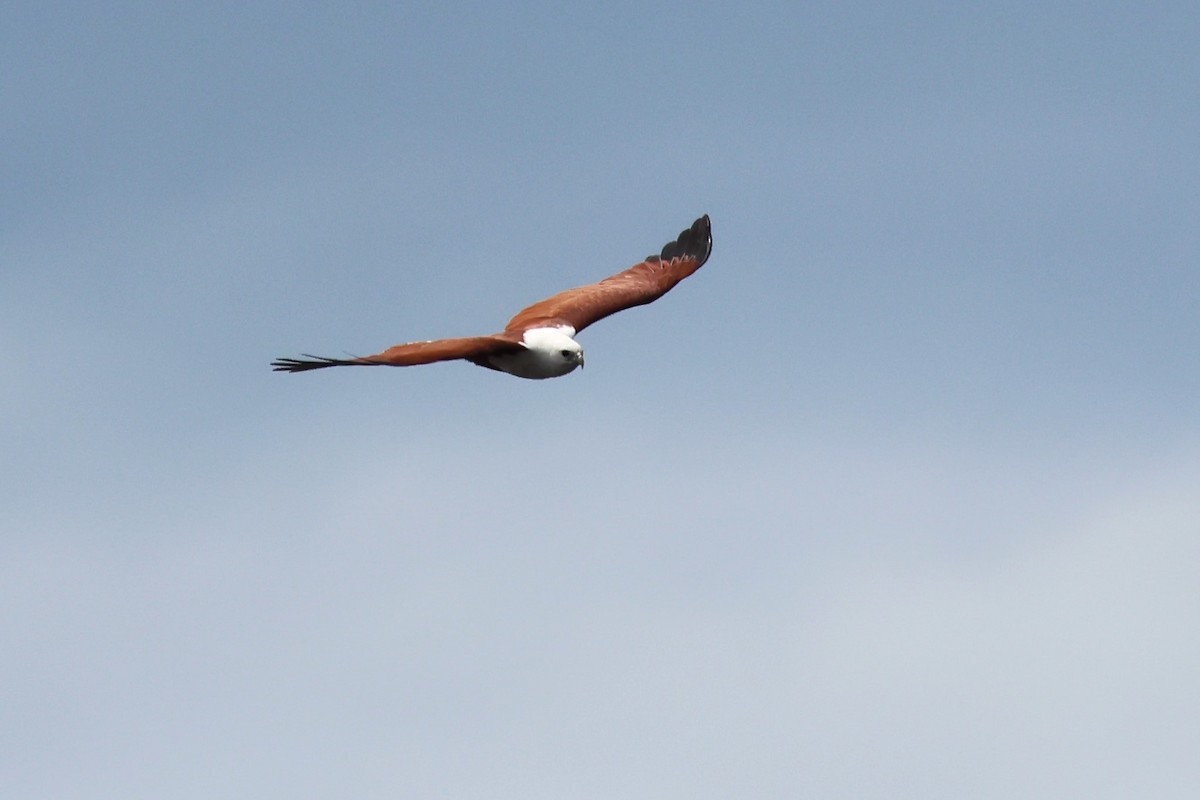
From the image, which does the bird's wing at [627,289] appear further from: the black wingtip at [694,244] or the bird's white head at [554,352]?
the bird's white head at [554,352]

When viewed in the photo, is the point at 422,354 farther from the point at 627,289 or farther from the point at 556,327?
the point at 627,289

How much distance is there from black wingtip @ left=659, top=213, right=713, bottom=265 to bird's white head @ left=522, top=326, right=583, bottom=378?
650 cm

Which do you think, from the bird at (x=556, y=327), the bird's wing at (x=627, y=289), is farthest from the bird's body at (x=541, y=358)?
the bird's wing at (x=627, y=289)

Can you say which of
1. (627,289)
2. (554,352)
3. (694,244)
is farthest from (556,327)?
(694,244)

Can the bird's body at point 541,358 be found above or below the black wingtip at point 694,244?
below

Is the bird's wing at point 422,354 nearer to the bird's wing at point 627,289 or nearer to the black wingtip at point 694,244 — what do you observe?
the bird's wing at point 627,289

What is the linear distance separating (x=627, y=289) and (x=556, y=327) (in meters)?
3.32

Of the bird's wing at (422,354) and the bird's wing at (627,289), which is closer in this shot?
the bird's wing at (422,354)

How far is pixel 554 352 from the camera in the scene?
24.2 metres

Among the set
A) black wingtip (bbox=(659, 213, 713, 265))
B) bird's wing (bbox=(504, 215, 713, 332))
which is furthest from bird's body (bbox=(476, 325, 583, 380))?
black wingtip (bbox=(659, 213, 713, 265))

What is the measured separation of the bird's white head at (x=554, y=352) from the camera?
79.3 ft

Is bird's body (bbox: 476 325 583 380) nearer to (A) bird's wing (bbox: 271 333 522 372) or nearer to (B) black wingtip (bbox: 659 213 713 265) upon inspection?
(A) bird's wing (bbox: 271 333 522 372)

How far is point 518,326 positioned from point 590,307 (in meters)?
1.78

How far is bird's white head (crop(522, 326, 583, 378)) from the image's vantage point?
24156 millimetres
